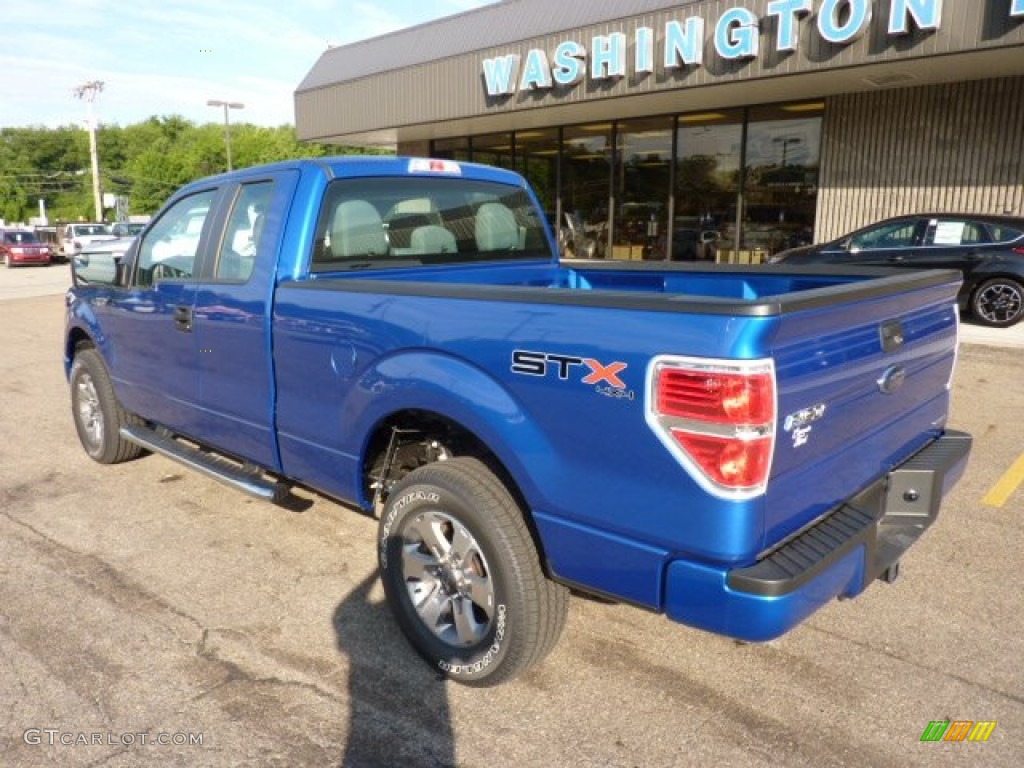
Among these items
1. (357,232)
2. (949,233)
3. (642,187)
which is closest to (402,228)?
(357,232)

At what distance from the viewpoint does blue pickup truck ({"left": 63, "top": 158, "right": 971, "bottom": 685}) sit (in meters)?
2.20

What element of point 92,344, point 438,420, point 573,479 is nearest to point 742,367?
point 573,479

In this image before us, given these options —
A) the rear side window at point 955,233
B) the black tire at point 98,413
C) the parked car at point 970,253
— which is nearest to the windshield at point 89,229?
the parked car at point 970,253

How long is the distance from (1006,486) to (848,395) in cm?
323

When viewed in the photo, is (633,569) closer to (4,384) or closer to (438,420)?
(438,420)

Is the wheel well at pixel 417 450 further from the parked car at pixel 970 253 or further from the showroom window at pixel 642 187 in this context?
the showroom window at pixel 642 187

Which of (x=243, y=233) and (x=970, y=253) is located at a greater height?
(x=243, y=233)

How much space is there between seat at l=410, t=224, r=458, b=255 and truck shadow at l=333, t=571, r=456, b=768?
1.78 metres

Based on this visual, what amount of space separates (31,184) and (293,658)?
9613 cm

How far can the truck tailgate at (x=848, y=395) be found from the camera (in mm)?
2234

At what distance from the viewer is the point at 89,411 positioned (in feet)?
18.7

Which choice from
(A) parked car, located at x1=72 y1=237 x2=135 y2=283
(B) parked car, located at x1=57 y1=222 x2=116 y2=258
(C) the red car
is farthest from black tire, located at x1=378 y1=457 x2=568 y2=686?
(C) the red car

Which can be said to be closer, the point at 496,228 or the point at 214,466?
the point at 214,466

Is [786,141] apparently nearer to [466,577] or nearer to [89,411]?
[89,411]
